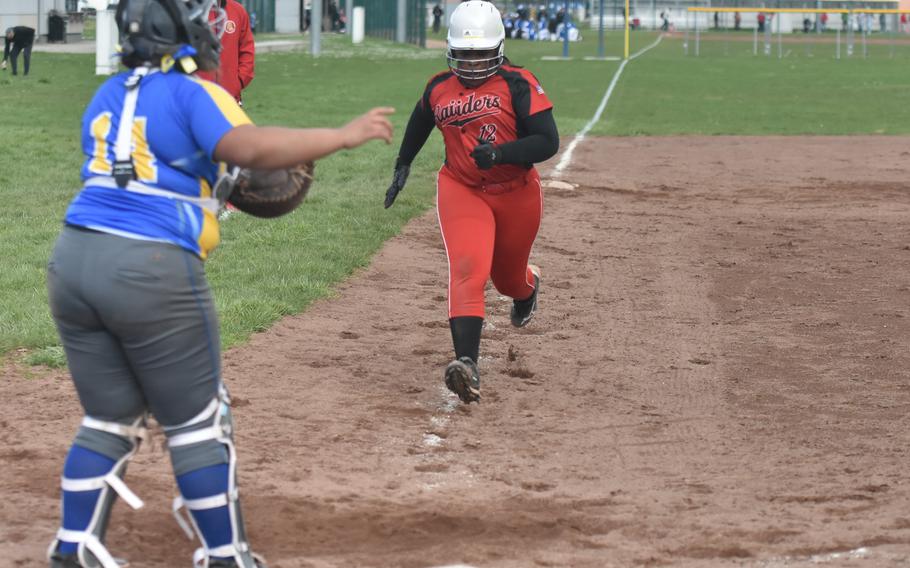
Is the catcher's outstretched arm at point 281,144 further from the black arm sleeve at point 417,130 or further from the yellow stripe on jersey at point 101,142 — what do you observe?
the black arm sleeve at point 417,130

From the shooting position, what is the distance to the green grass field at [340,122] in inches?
384

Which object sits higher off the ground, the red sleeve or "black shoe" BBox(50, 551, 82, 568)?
the red sleeve

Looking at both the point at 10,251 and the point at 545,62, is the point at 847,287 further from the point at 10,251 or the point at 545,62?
the point at 545,62

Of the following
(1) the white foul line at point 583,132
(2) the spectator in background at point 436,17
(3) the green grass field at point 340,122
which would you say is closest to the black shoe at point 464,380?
(3) the green grass field at point 340,122

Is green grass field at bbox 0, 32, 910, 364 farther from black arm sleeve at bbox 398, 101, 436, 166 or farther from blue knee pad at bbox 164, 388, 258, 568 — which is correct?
blue knee pad at bbox 164, 388, 258, 568

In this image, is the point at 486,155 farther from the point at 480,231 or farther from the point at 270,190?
the point at 270,190

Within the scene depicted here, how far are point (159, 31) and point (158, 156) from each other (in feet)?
1.30

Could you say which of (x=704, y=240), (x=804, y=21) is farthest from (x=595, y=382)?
(x=804, y=21)

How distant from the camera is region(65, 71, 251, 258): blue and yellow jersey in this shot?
4180 millimetres

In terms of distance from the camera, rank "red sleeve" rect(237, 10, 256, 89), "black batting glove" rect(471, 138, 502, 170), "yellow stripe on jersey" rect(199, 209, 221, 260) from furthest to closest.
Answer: "red sleeve" rect(237, 10, 256, 89)
"black batting glove" rect(471, 138, 502, 170)
"yellow stripe on jersey" rect(199, 209, 221, 260)

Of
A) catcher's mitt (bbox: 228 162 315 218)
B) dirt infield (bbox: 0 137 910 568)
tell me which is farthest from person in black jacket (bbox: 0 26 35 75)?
catcher's mitt (bbox: 228 162 315 218)

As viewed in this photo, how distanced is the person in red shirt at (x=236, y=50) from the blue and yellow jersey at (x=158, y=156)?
765 cm

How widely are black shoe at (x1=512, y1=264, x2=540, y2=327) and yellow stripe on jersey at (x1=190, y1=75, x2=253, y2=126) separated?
4077 millimetres

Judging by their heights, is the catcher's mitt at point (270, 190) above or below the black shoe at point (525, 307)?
above
